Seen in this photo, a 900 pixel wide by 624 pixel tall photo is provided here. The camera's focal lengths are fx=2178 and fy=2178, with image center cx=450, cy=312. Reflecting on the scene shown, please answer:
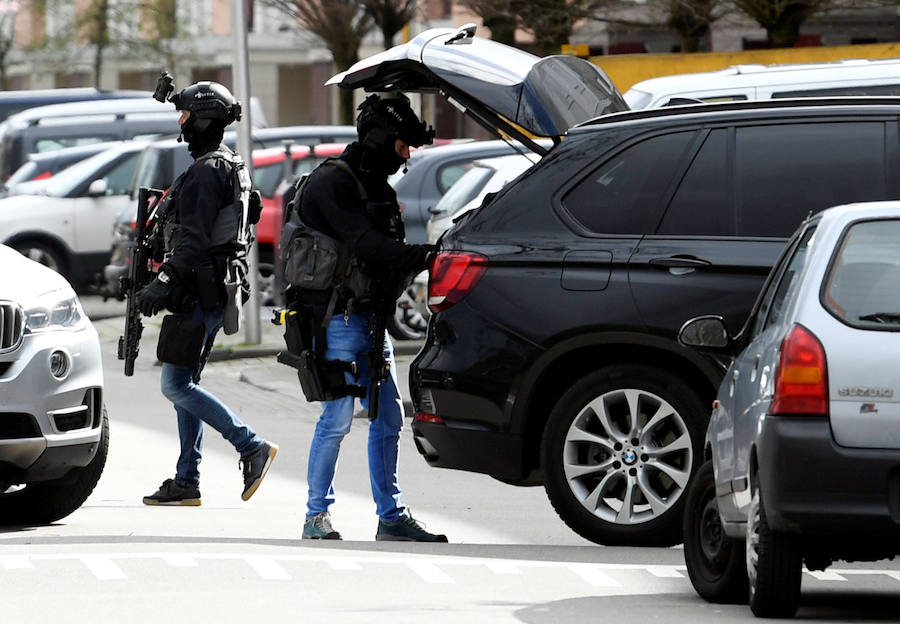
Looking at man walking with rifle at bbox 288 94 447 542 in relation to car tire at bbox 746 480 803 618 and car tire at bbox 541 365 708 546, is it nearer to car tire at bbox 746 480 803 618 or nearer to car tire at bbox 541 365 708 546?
car tire at bbox 541 365 708 546

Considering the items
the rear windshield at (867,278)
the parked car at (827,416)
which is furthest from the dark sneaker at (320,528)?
the rear windshield at (867,278)

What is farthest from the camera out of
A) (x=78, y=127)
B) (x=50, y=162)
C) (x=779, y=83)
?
(x=78, y=127)

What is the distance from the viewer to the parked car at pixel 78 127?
2836 centimetres

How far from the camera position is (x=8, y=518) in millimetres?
9375

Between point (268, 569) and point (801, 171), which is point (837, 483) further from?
point (801, 171)

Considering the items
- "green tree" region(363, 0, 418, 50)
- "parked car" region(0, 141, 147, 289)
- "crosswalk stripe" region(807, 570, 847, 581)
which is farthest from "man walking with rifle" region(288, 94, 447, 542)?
"green tree" region(363, 0, 418, 50)

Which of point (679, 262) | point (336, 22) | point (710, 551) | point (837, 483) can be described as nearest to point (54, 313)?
point (679, 262)

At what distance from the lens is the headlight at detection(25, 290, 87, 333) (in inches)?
352

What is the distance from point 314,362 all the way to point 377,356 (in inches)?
10.0

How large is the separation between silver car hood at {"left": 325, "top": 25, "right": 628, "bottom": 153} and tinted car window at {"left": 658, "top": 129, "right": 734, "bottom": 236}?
73cm

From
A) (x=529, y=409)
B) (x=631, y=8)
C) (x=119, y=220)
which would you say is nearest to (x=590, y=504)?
(x=529, y=409)

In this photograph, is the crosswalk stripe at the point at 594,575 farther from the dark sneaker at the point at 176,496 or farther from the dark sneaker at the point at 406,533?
the dark sneaker at the point at 176,496

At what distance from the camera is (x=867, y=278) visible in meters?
6.11

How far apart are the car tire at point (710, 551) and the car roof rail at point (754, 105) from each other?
190cm
